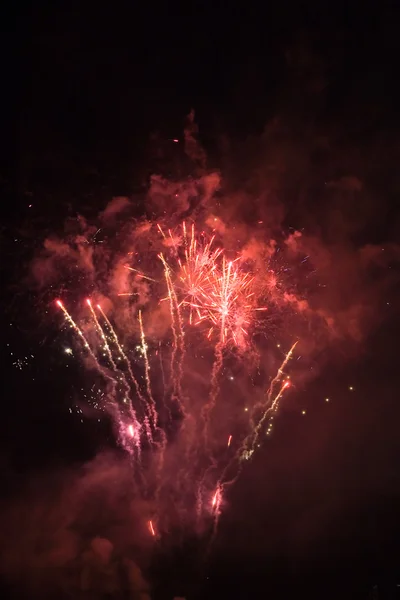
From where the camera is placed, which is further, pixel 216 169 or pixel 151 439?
pixel 151 439

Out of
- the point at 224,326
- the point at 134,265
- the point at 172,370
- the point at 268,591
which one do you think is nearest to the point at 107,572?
the point at 268,591

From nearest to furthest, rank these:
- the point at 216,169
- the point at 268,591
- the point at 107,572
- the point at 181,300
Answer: the point at 216,169 < the point at 181,300 < the point at 107,572 < the point at 268,591

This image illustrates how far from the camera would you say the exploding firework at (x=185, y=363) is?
888cm

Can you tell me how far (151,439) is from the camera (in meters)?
11.0

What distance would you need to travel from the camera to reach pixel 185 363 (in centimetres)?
1046

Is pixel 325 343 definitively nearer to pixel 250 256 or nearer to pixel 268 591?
pixel 250 256

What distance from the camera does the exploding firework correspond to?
350 inches

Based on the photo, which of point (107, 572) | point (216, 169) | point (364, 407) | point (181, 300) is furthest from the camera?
point (364, 407)

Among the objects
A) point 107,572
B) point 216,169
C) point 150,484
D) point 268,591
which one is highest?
point 216,169

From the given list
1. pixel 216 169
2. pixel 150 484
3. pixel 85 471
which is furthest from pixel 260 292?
pixel 85 471

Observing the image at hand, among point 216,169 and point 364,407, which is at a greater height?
point 216,169

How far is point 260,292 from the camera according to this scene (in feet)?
30.0

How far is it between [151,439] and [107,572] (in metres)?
3.09

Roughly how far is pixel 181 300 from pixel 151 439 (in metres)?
4.02
